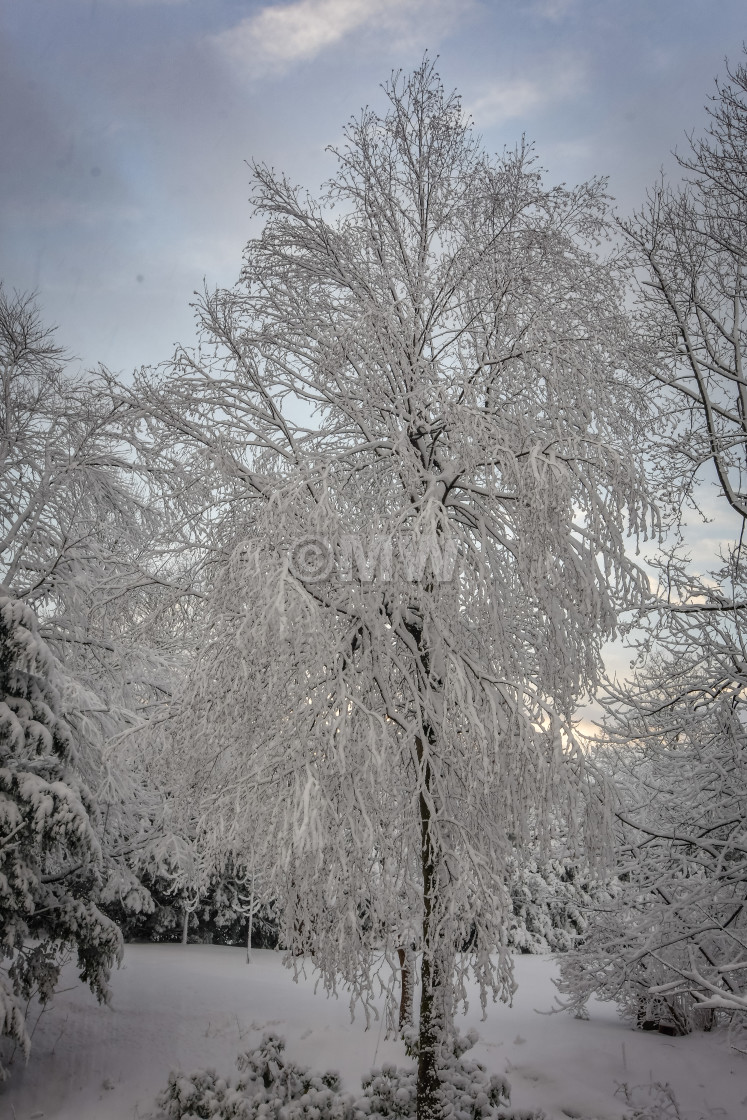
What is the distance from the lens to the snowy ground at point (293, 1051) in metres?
7.21

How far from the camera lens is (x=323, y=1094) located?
6965mm

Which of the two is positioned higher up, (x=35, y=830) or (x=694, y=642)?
(x=694, y=642)

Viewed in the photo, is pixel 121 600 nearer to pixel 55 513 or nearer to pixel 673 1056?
pixel 55 513

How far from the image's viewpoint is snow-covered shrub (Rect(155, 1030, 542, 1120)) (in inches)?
259

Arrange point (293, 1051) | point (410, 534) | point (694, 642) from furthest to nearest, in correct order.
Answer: point (293, 1051)
point (694, 642)
point (410, 534)

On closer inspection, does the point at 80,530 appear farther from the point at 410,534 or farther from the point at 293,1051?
the point at 293,1051

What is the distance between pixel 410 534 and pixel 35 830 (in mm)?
4587

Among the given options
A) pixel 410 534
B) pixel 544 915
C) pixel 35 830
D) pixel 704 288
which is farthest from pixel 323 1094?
pixel 544 915

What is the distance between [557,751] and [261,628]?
6.85ft

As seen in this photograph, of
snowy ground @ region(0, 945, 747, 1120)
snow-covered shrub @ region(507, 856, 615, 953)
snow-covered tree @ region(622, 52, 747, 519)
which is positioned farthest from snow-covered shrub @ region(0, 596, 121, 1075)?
snow-covered shrub @ region(507, 856, 615, 953)

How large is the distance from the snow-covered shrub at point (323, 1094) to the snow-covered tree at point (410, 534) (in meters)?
1.29

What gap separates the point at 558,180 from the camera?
21.6 ft

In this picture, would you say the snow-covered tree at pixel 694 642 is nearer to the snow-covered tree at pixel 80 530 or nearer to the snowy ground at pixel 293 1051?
the snowy ground at pixel 293 1051

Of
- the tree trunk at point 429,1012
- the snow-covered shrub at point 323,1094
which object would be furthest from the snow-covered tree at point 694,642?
the tree trunk at point 429,1012
